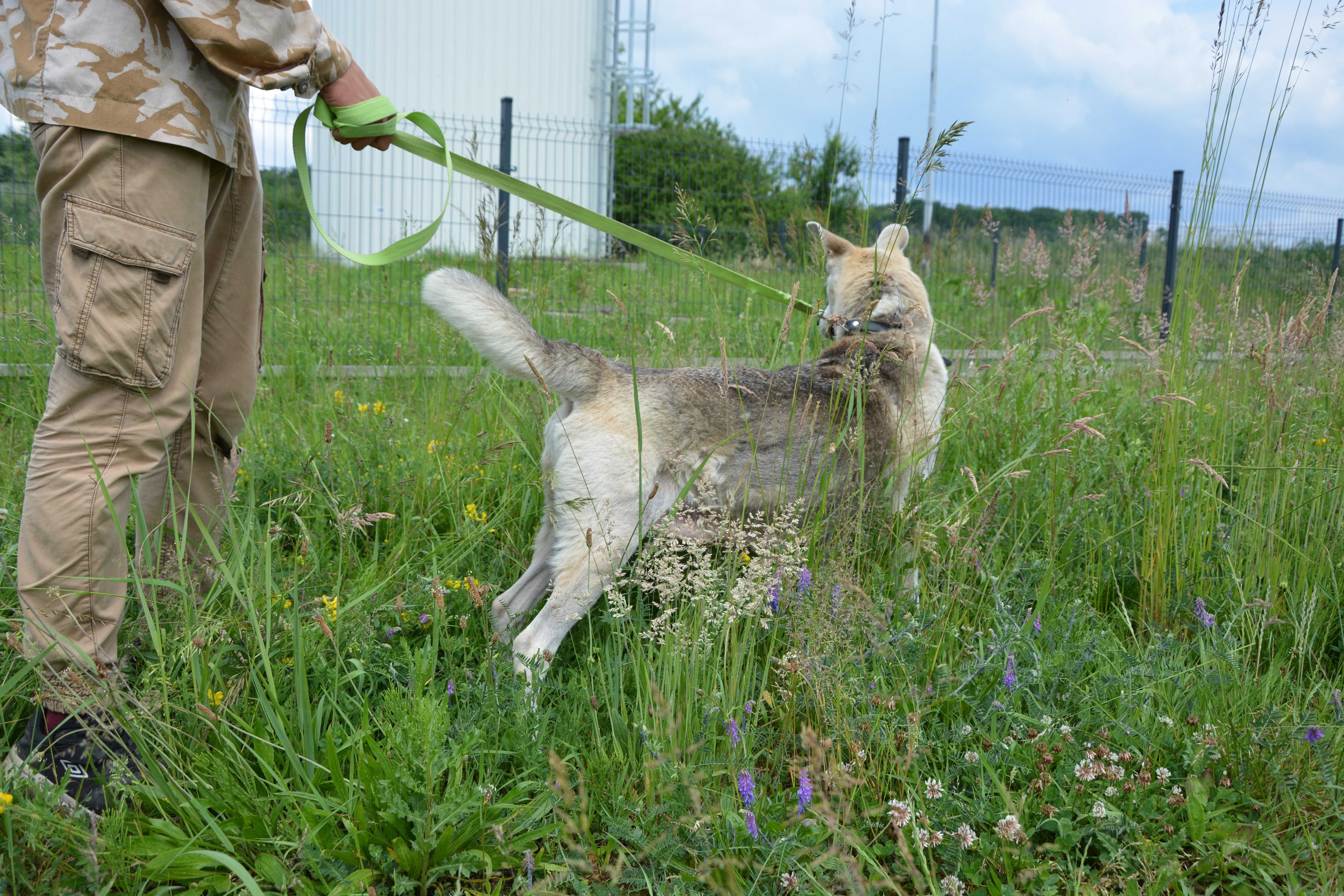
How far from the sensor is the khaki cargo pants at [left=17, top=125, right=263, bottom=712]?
5.56 ft

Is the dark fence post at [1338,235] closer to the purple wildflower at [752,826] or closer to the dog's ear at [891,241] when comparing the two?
the dog's ear at [891,241]

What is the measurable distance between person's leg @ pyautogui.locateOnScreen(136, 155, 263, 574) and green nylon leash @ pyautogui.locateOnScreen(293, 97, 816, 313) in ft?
0.65

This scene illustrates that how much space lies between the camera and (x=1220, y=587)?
8.61 feet

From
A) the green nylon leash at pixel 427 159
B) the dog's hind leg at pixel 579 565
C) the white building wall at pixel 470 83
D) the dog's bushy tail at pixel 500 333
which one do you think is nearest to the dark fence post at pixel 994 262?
the white building wall at pixel 470 83

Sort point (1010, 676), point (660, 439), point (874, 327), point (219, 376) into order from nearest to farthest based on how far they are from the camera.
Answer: point (1010, 676)
point (219, 376)
point (660, 439)
point (874, 327)

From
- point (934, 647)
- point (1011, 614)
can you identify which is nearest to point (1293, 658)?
point (1011, 614)

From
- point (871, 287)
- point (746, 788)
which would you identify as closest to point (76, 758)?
point (746, 788)

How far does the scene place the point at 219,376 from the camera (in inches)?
89.2

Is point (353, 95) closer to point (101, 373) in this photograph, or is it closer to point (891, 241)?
point (101, 373)

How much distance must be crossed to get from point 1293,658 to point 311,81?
3.35 m

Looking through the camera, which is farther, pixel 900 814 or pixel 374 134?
pixel 374 134

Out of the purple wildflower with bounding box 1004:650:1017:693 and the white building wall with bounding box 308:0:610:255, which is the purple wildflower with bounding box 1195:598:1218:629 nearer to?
the purple wildflower with bounding box 1004:650:1017:693

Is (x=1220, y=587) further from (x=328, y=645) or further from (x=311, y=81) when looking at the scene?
(x=311, y=81)

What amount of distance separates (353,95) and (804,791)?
2.07 m
